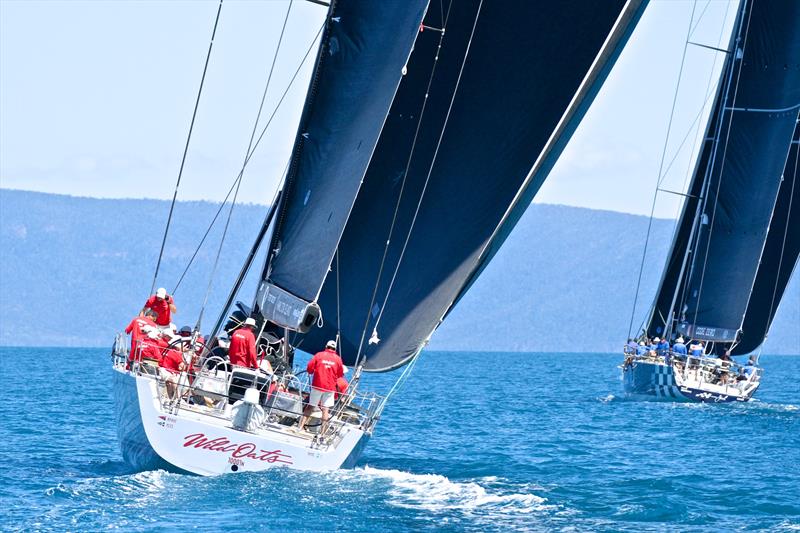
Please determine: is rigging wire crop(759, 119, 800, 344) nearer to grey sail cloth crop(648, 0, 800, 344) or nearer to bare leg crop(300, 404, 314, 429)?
grey sail cloth crop(648, 0, 800, 344)

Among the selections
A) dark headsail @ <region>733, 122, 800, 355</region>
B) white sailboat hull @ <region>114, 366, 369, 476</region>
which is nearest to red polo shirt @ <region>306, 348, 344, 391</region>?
white sailboat hull @ <region>114, 366, 369, 476</region>

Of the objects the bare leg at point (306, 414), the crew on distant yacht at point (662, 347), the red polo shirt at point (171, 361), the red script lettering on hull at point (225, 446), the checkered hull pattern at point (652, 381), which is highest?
the red polo shirt at point (171, 361)

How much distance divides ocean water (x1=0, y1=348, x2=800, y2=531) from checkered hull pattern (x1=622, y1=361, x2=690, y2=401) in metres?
1.01

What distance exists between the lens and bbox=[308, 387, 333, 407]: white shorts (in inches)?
783

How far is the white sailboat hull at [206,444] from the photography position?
61.4ft

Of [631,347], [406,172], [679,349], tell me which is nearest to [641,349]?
[631,347]

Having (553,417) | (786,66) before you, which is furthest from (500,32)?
(786,66)

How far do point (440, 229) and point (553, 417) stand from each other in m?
21.4

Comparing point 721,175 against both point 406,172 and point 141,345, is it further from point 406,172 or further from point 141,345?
point 141,345

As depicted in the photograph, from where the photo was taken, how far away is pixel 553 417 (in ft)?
138

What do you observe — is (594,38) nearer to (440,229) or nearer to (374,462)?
(440,229)

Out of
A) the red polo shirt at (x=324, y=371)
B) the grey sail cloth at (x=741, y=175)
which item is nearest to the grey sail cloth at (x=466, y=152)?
the red polo shirt at (x=324, y=371)

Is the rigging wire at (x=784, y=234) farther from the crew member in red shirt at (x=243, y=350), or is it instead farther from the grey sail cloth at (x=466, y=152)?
the crew member in red shirt at (x=243, y=350)

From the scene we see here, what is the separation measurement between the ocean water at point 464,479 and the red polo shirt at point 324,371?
132 centimetres
